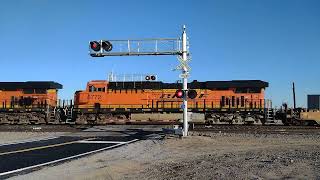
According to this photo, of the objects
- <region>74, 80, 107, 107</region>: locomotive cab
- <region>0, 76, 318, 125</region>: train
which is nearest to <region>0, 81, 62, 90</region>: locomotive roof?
<region>0, 76, 318, 125</region>: train

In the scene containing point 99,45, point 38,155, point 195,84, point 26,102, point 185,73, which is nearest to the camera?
point 38,155

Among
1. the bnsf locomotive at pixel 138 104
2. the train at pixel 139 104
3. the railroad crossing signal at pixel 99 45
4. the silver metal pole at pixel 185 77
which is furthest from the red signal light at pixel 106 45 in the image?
the train at pixel 139 104

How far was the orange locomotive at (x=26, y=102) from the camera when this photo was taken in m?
34.7

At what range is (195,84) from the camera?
1341 inches

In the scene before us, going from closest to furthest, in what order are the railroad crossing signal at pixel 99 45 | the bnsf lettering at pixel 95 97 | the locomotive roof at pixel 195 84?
the railroad crossing signal at pixel 99 45
the locomotive roof at pixel 195 84
the bnsf lettering at pixel 95 97

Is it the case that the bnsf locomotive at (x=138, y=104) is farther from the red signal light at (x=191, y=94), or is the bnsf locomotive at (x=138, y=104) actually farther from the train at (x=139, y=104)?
the red signal light at (x=191, y=94)

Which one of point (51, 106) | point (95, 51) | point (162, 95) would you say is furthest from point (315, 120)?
point (51, 106)

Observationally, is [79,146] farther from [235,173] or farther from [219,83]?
[219,83]

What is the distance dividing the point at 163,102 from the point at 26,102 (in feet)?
38.4

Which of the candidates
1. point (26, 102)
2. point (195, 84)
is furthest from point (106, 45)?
point (26, 102)

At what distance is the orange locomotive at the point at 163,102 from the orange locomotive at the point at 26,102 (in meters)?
2.66

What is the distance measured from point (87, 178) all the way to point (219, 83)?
2512 cm

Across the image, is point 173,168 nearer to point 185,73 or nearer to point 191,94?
point 191,94

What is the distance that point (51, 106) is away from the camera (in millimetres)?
35188
